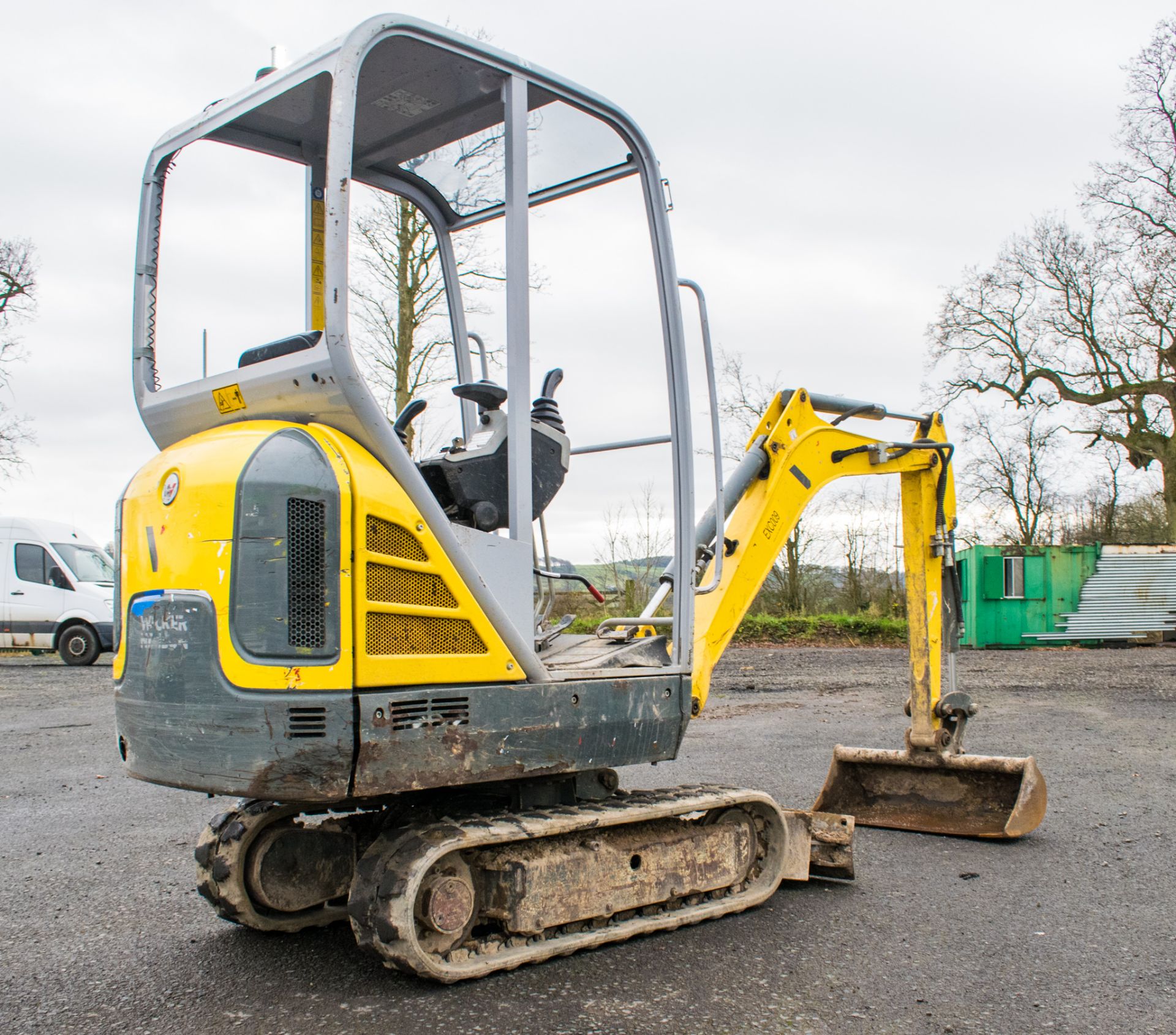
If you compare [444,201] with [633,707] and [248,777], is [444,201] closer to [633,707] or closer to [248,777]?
[633,707]

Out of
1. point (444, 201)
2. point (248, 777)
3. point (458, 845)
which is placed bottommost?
point (458, 845)

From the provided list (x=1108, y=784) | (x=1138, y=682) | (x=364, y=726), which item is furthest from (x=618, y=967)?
(x=1138, y=682)

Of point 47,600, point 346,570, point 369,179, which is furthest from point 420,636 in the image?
point 47,600

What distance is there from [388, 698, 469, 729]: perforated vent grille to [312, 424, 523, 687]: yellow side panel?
2.3 inches

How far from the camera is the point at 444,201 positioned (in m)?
4.99

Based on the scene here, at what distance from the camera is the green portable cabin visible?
66.2ft

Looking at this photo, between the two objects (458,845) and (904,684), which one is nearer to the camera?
(458,845)

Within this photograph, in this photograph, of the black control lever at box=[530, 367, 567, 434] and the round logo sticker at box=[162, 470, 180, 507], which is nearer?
the round logo sticker at box=[162, 470, 180, 507]

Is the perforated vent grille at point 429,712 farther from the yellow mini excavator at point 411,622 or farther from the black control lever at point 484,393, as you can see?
the black control lever at point 484,393

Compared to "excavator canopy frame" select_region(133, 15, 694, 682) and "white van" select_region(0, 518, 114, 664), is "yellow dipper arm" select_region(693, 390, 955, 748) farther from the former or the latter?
"white van" select_region(0, 518, 114, 664)

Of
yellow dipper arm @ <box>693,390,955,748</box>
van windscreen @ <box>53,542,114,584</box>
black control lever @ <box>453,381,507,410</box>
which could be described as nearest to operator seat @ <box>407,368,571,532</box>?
black control lever @ <box>453,381,507,410</box>

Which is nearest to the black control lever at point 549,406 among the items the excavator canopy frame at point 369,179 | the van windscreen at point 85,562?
the excavator canopy frame at point 369,179

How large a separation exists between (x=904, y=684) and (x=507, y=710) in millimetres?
11311

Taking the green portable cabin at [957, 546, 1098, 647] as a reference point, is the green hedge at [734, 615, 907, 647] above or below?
below
